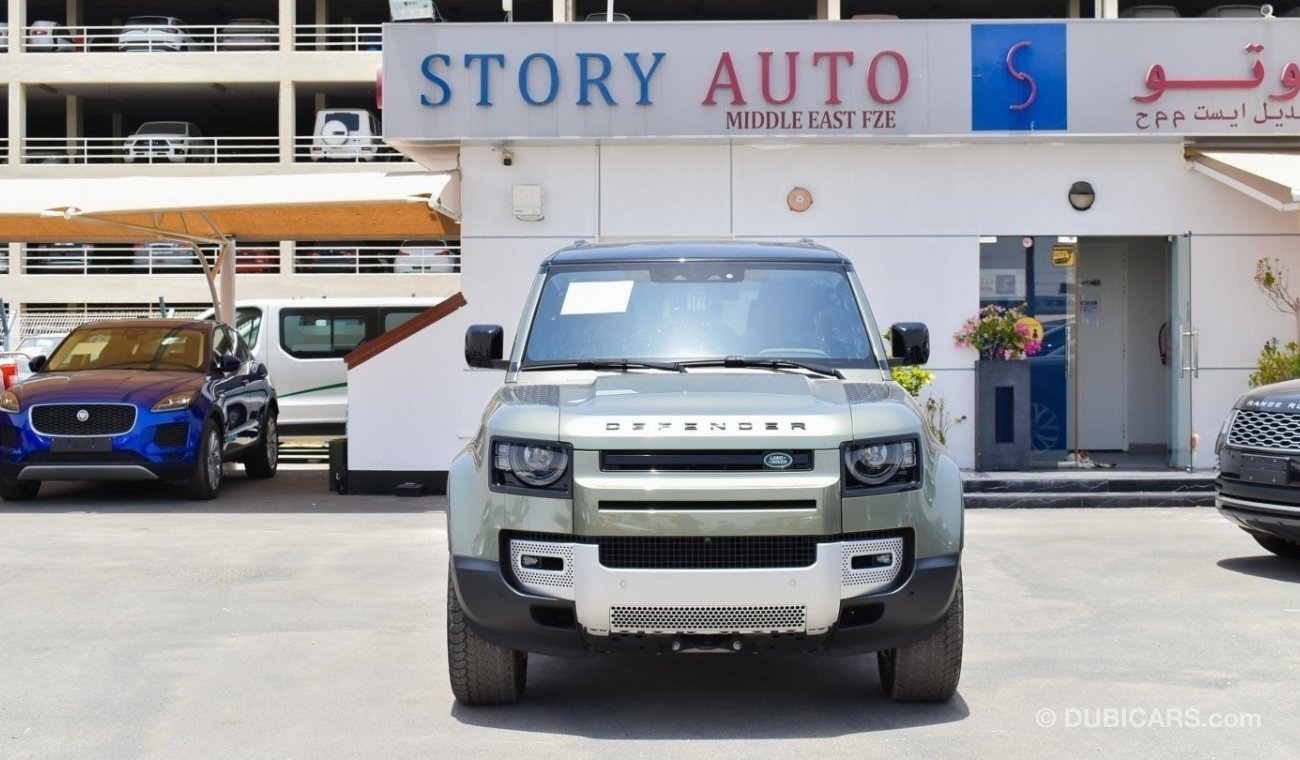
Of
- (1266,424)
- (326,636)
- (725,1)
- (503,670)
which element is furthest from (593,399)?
(725,1)

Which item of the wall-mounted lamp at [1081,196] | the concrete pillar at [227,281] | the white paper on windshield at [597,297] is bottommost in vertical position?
the white paper on windshield at [597,297]

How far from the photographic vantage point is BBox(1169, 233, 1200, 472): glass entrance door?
583 inches

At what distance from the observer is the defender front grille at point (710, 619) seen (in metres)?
5.27

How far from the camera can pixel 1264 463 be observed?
29.6 ft

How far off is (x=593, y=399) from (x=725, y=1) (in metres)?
35.2

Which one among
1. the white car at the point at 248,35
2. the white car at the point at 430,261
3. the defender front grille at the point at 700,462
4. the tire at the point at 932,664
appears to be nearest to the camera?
the defender front grille at the point at 700,462

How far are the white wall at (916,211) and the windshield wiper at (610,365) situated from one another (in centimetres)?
833

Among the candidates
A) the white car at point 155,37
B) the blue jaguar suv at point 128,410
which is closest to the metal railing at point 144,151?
the white car at point 155,37

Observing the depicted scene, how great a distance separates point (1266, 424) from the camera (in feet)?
30.0

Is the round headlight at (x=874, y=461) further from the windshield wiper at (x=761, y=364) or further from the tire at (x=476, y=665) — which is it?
the tire at (x=476, y=665)

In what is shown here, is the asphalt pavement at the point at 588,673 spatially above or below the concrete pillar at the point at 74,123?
below

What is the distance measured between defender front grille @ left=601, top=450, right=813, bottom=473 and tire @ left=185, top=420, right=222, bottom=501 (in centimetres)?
930

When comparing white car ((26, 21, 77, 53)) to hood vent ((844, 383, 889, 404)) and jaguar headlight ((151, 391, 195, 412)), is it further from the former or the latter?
hood vent ((844, 383, 889, 404))

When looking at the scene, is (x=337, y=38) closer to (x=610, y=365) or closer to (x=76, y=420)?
(x=76, y=420)
